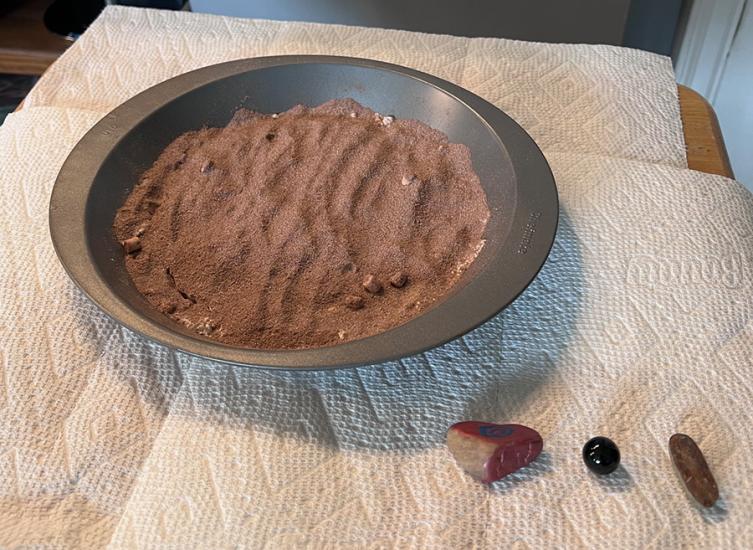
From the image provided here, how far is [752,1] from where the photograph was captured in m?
1.38

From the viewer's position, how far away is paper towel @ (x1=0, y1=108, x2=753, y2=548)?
52cm

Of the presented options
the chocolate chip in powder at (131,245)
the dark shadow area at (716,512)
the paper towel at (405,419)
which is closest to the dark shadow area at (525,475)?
the paper towel at (405,419)

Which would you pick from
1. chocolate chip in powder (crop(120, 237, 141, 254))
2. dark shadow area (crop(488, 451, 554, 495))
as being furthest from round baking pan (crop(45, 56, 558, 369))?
dark shadow area (crop(488, 451, 554, 495))

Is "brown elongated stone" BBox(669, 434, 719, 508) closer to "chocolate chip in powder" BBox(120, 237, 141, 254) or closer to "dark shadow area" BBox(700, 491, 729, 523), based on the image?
"dark shadow area" BBox(700, 491, 729, 523)

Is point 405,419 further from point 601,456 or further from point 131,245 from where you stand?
point 131,245

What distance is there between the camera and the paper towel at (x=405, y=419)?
20.6 inches

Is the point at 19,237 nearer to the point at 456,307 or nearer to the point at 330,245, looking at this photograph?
the point at 330,245

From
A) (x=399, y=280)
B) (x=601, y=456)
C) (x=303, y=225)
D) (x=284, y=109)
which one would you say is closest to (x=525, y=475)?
(x=601, y=456)

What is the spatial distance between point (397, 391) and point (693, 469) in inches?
9.3

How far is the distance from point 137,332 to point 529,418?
0.33 meters

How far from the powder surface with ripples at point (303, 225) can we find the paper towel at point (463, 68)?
0.20 m

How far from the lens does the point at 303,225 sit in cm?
72

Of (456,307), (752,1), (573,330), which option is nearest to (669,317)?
(573,330)

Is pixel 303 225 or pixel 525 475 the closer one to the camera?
pixel 525 475
